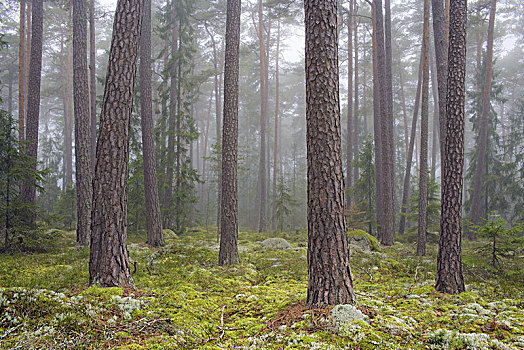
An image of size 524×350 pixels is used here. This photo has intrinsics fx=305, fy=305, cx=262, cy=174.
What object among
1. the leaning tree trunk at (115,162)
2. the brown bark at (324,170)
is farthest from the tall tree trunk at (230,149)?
the brown bark at (324,170)

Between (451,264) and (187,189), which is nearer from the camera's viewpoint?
(451,264)

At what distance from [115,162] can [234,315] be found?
2.98 metres

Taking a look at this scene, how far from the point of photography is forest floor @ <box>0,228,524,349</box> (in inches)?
116

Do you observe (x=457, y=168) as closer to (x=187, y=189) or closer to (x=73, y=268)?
(x=73, y=268)

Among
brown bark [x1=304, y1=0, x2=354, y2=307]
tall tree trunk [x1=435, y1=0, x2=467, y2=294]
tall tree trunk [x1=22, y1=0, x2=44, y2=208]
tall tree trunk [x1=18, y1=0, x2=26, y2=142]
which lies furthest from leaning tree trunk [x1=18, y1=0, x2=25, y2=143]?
tall tree trunk [x1=435, y1=0, x2=467, y2=294]

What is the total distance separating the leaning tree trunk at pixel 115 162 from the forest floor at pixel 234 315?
482mm

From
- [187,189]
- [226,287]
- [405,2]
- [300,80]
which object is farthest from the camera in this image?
[300,80]

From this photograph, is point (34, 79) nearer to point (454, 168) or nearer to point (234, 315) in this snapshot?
point (234, 315)

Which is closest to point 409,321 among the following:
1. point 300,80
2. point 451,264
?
point 451,264

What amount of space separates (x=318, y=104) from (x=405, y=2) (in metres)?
26.0

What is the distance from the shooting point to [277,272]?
7.30m

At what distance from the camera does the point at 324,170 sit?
3.88 metres

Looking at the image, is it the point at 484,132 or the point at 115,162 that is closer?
the point at 115,162

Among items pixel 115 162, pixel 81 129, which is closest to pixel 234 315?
pixel 115 162
